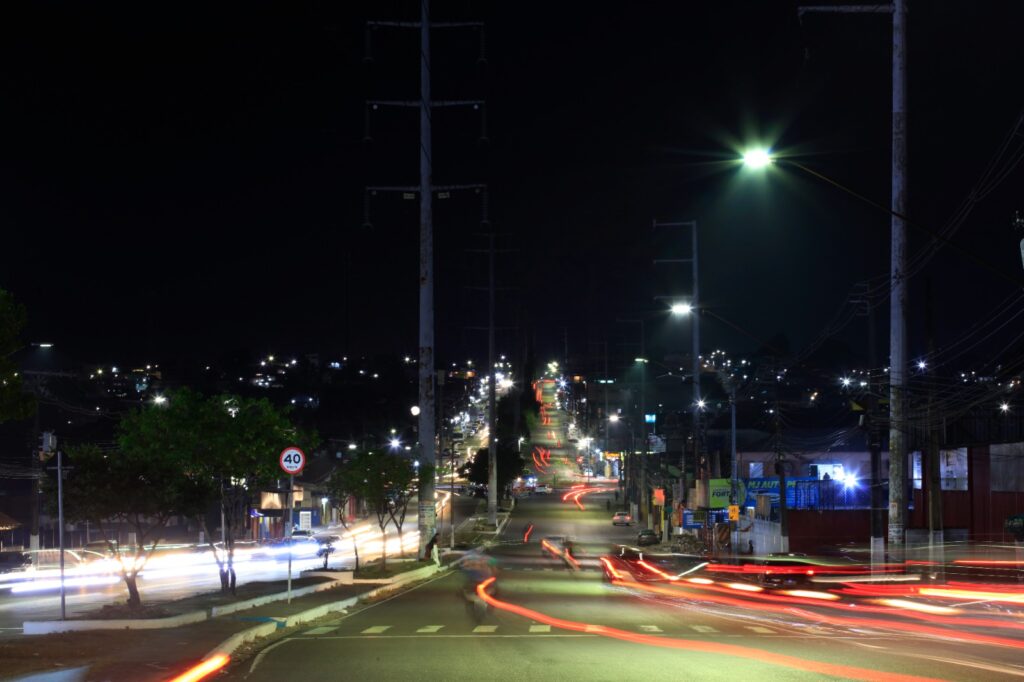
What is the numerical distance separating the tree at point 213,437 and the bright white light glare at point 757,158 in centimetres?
1194

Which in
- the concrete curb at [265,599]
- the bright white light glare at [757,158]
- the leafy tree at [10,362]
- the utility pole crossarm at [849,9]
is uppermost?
the utility pole crossarm at [849,9]

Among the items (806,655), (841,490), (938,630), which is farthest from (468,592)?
(841,490)

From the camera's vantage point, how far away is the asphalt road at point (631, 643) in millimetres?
13055

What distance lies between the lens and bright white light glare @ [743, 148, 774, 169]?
16219 millimetres

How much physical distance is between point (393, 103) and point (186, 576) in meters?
19.3

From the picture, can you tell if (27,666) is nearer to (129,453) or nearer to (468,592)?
(129,453)

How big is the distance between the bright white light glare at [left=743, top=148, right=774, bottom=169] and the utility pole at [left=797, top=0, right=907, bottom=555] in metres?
10.8

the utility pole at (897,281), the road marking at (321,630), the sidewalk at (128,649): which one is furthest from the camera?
the utility pole at (897,281)

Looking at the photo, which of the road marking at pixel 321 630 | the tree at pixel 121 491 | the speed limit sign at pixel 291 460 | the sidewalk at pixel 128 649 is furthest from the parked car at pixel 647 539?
the tree at pixel 121 491

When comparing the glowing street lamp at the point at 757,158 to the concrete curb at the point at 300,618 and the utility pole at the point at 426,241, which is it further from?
the utility pole at the point at 426,241

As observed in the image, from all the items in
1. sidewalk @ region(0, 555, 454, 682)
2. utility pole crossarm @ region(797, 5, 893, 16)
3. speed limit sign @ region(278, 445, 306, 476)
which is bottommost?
sidewalk @ region(0, 555, 454, 682)

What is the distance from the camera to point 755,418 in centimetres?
9906

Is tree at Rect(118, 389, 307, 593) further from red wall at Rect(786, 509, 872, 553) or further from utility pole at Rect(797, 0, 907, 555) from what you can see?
red wall at Rect(786, 509, 872, 553)

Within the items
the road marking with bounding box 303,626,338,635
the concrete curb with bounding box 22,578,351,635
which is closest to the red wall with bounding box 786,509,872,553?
the road marking with bounding box 303,626,338,635
